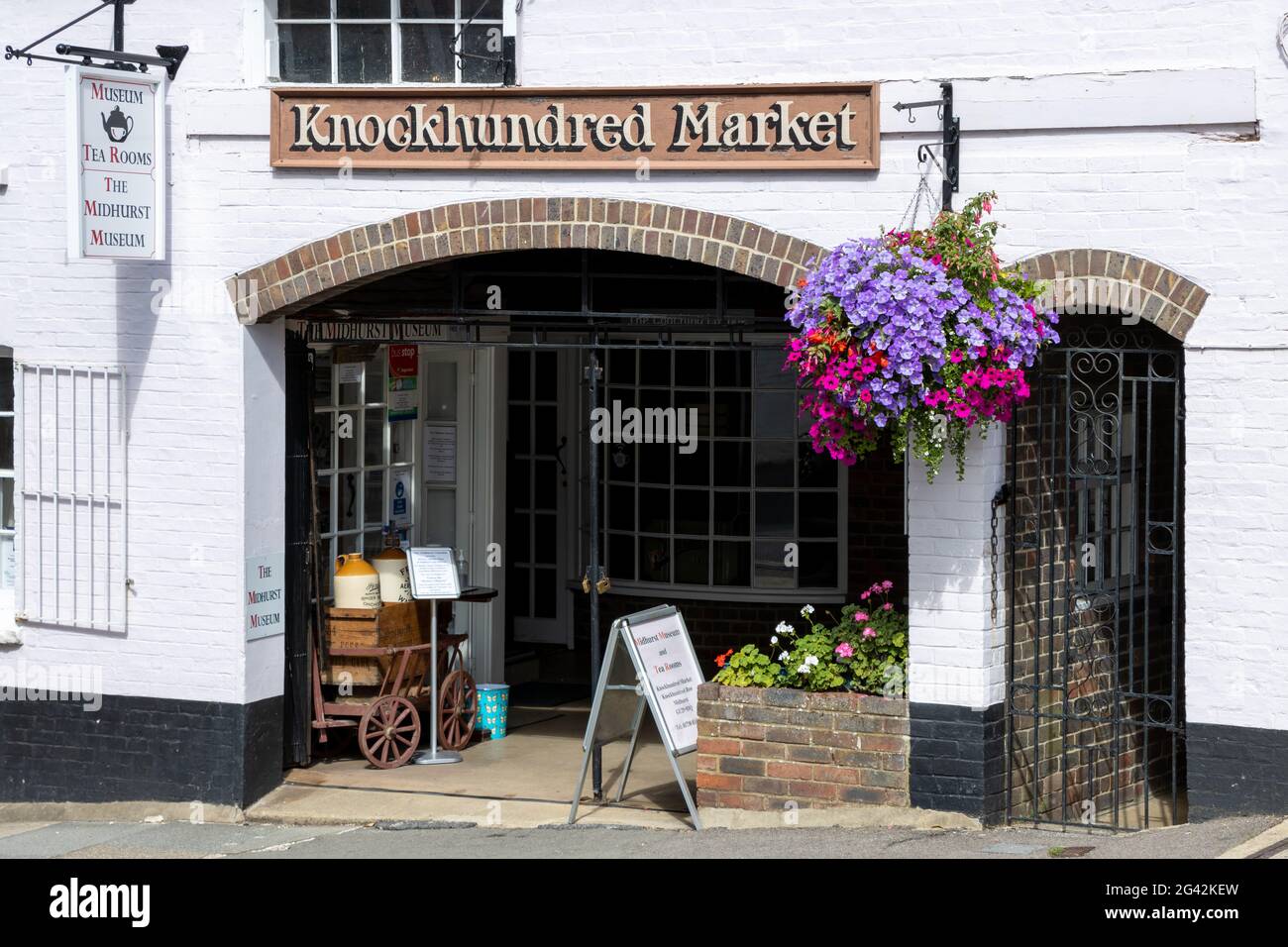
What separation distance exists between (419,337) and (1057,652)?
4070 millimetres

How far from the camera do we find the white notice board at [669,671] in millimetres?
8914

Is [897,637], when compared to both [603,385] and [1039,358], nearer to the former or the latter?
[1039,358]

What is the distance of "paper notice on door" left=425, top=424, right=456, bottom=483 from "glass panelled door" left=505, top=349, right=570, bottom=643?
1.62m

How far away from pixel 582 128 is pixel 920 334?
7.26 ft

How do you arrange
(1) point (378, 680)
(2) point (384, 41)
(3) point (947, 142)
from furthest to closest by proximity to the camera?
(1) point (378, 680) < (2) point (384, 41) < (3) point (947, 142)

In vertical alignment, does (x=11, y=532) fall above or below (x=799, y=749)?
above

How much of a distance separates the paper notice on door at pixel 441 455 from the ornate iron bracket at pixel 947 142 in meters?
4.62

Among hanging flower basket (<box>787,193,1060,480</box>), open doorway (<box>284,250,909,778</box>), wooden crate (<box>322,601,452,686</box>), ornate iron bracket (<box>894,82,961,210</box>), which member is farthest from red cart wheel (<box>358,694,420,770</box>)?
ornate iron bracket (<box>894,82,961,210</box>)

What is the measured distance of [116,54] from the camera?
9.01m

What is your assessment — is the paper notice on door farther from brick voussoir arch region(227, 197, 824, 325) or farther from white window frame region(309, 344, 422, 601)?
brick voussoir arch region(227, 197, 824, 325)

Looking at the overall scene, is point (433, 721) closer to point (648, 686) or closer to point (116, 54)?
point (648, 686)

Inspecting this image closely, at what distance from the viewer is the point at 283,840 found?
9070 mm

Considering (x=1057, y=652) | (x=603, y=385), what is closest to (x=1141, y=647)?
(x=1057, y=652)

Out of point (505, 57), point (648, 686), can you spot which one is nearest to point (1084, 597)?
point (648, 686)
